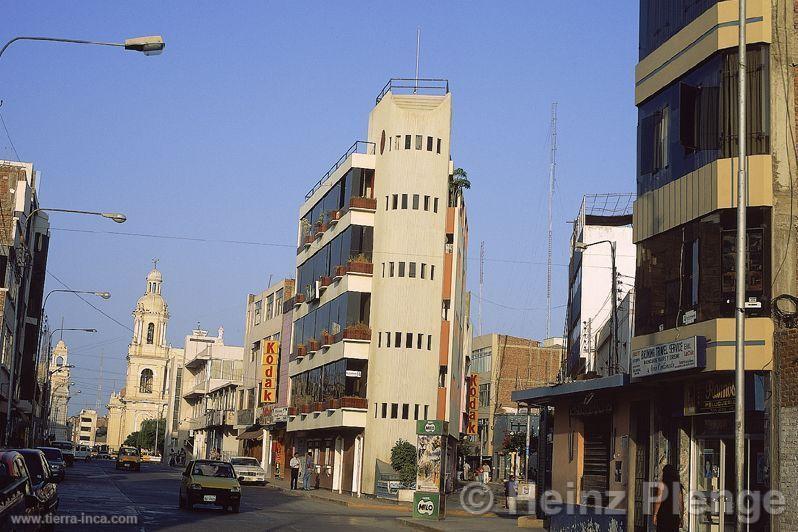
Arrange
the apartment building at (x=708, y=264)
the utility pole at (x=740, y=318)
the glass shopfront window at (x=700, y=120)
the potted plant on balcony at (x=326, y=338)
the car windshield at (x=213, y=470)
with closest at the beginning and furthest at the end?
the utility pole at (x=740, y=318), the apartment building at (x=708, y=264), the glass shopfront window at (x=700, y=120), the car windshield at (x=213, y=470), the potted plant on balcony at (x=326, y=338)

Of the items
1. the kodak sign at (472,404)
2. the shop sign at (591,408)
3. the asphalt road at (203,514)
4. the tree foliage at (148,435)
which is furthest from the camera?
the tree foliage at (148,435)

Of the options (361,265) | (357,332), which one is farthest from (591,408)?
(361,265)

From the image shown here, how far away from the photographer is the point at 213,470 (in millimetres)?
34312

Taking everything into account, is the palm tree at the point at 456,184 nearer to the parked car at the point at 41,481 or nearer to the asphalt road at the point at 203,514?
the asphalt road at the point at 203,514

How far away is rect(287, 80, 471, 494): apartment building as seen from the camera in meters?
54.2

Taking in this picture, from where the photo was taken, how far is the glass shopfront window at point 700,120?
75.1 ft

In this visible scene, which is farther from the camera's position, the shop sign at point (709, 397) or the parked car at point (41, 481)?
the shop sign at point (709, 397)

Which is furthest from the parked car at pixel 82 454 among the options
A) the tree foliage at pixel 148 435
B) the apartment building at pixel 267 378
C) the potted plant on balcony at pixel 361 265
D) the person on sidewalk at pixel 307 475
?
the potted plant on balcony at pixel 361 265

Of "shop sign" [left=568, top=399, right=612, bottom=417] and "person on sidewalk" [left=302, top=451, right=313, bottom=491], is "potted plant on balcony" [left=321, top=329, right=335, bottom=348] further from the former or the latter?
"shop sign" [left=568, top=399, right=612, bottom=417]

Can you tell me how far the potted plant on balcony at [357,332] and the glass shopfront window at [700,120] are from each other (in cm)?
2917

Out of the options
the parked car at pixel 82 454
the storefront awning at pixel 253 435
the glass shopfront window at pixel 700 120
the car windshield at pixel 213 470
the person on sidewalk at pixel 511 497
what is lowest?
the parked car at pixel 82 454

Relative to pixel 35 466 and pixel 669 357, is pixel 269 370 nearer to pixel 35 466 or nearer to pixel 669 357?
pixel 669 357

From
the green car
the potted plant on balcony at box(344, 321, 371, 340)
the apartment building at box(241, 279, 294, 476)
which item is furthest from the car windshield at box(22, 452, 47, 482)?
the apartment building at box(241, 279, 294, 476)

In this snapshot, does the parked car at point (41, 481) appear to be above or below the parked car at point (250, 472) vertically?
above
